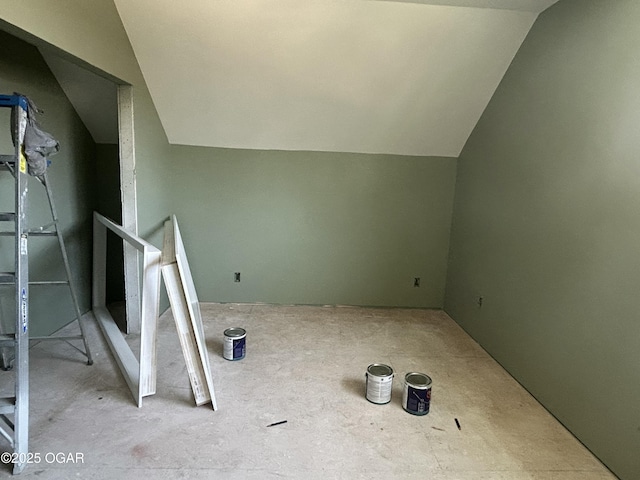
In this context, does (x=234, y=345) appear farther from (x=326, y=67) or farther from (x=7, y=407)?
(x=326, y=67)

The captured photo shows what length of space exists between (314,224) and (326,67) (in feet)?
4.84

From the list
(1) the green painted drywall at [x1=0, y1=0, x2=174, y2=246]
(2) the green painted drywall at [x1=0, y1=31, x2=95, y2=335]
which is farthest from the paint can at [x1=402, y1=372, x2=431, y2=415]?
(2) the green painted drywall at [x1=0, y1=31, x2=95, y2=335]

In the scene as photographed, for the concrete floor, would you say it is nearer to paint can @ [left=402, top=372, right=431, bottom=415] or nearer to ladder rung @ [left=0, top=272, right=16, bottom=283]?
paint can @ [left=402, top=372, right=431, bottom=415]

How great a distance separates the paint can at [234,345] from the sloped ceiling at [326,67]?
1.83m

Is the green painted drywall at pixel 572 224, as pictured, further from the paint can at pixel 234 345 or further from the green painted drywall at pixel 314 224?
the paint can at pixel 234 345

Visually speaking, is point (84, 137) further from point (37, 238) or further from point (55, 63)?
point (37, 238)

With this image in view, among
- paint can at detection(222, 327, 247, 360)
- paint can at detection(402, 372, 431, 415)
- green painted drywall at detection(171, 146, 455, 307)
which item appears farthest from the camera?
green painted drywall at detection(171, 146, 455, 307)

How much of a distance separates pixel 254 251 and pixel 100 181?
1573 millimetres

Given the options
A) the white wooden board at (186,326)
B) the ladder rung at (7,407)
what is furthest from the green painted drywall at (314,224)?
the ladder rung at (7,407)

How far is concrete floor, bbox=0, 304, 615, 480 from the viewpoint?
1794 millimetres

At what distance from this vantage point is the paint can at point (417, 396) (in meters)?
2.19

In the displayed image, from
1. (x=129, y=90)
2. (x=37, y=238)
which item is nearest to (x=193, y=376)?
(x=37, y=238)

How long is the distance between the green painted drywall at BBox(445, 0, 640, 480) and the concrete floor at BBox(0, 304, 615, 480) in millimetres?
214

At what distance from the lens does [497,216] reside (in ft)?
9.82
